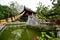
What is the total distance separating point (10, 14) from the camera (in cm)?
987

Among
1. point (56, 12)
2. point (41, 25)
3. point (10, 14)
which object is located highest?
point (56, 12)

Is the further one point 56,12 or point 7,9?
point 7,9

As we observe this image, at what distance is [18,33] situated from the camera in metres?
3.87

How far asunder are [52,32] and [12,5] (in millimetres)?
6822

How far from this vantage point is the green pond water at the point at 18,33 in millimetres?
3679

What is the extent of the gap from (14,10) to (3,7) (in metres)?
0.87

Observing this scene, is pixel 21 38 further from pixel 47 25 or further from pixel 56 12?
pixel 56 12

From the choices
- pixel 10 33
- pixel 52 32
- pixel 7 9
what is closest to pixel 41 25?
pixel 52 32

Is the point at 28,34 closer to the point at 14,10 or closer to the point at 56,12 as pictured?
the point at 56,12

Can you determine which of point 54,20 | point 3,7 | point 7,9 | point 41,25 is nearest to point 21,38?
point 41,25

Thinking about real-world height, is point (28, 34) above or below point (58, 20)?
below

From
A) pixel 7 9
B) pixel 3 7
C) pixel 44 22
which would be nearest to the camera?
pixel 44 22

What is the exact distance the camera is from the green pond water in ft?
12.1

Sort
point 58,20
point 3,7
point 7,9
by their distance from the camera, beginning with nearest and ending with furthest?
point 58,20, point 7,9, point 3,7
